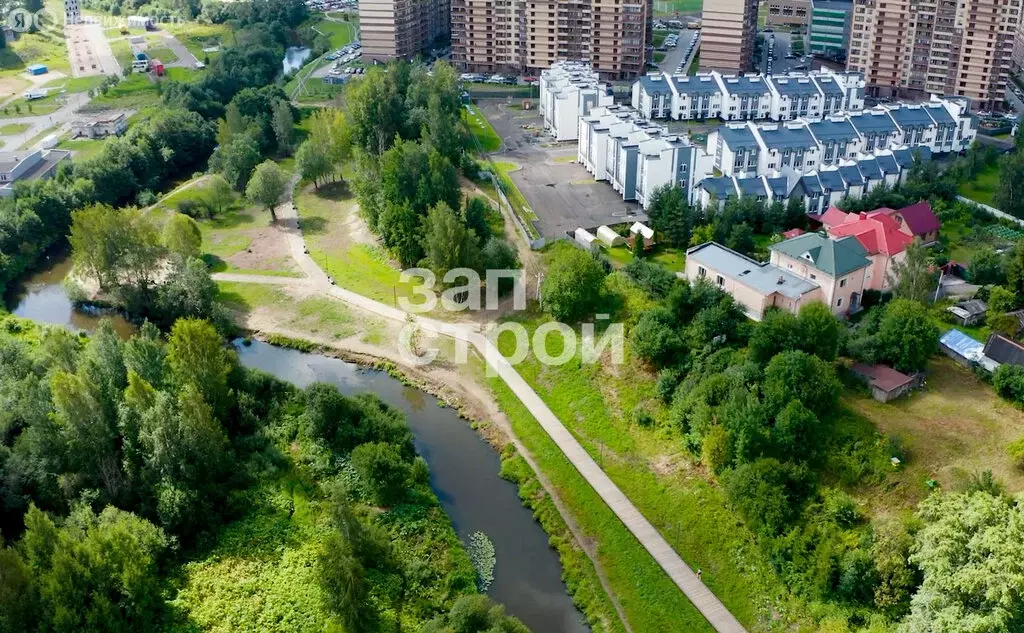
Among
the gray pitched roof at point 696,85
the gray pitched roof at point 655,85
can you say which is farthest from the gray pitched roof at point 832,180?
the gray pitched roof at point 655,85

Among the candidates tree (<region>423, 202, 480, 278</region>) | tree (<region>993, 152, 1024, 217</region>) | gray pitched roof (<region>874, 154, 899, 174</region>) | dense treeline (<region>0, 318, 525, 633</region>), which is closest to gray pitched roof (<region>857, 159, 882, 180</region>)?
gray pitched roof (<region>874, 154, 899, 174</region>)

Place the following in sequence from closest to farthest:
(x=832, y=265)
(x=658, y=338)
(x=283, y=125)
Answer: (x=658, y=338) < (x=832, y=265) < (x=283, y=125)

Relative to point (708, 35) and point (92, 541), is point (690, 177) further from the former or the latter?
point (92, 541)

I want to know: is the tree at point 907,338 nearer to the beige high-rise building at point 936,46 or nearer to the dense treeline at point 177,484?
the dense treeline at point 177,484

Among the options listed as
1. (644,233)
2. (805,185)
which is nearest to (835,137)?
(805,185)

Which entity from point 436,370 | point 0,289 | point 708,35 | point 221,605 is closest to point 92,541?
point 221,605

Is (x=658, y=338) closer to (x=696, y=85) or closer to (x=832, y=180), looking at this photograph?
(x=832, y=180)
